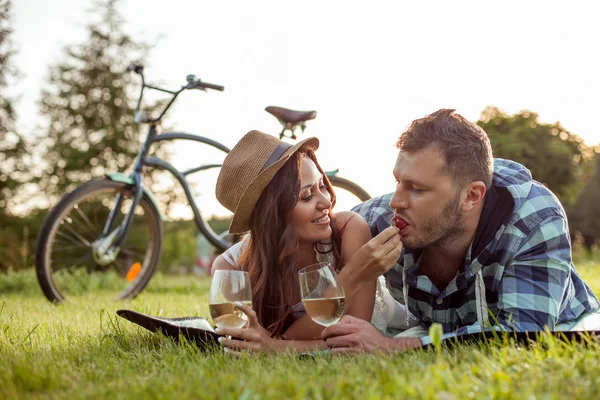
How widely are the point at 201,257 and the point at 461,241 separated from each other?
18.2m

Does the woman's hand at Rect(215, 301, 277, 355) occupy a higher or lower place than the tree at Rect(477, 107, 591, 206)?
lower

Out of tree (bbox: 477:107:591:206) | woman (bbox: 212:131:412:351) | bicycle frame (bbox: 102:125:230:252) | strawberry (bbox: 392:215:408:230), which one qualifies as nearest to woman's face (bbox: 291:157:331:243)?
woman (bbox: 212:131:412:351)

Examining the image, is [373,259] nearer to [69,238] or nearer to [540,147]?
[69,238]

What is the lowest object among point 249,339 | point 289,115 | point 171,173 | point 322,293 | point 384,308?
point 384,308

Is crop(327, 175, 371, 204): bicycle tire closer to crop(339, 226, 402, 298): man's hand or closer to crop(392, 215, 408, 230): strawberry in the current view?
crop(392, 215, 408, 230): strawberry

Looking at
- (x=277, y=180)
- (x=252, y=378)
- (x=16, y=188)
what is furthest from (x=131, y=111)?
(x=252, y=378)

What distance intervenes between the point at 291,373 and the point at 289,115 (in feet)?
9.51

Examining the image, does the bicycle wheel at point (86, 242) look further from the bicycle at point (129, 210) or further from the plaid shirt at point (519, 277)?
the plaid shirt at point (519, 277)

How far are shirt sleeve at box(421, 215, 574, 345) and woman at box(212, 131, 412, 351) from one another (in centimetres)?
63

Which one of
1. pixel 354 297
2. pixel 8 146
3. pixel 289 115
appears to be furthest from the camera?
pixel 8 146

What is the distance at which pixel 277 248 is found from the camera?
3.06m

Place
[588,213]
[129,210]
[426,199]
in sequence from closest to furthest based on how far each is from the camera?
[426,199] → [129,210] → [588,213]

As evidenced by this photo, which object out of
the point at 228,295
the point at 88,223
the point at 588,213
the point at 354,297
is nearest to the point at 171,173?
the point at 88,223

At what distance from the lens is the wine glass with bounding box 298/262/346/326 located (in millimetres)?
2252
